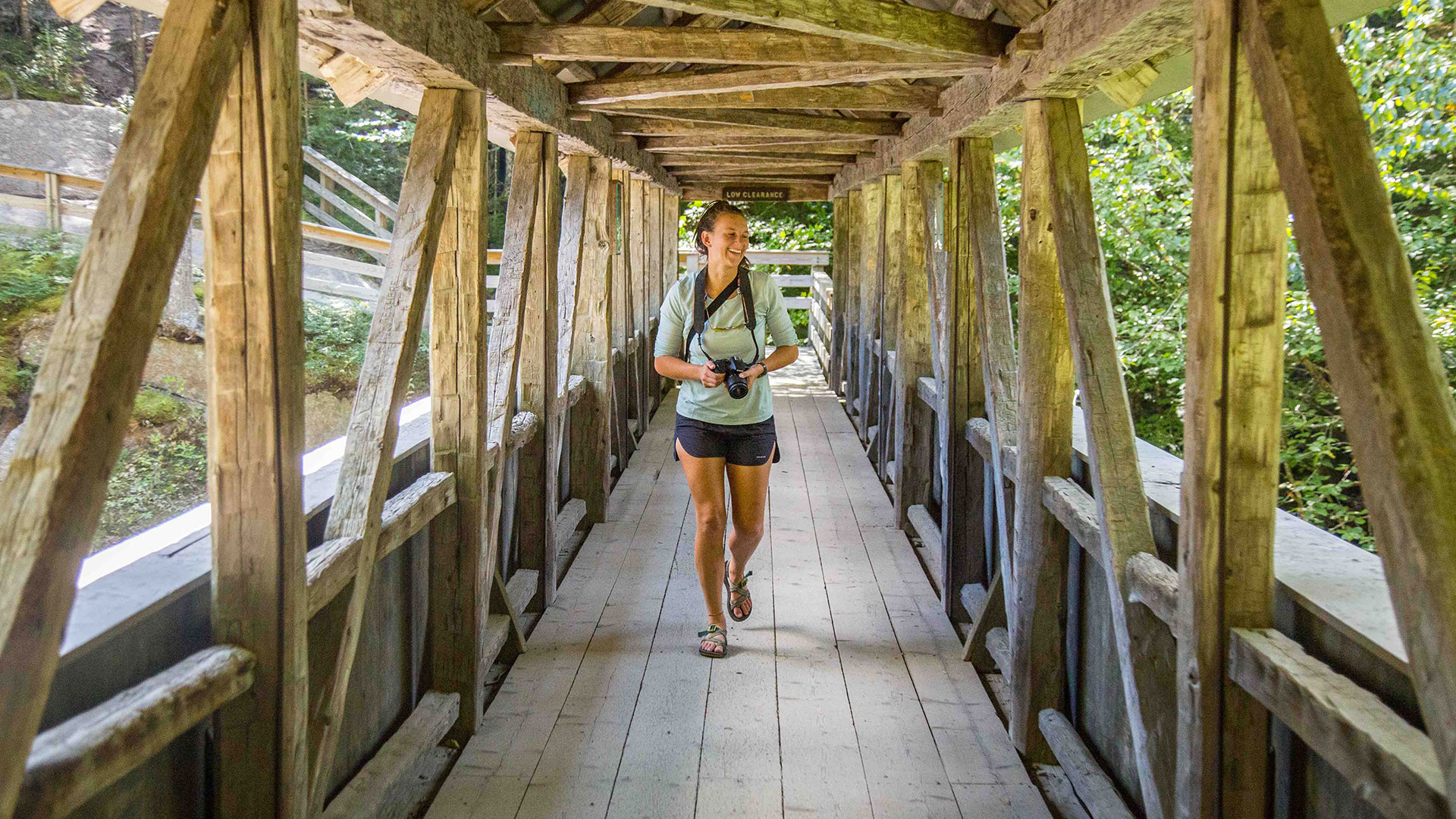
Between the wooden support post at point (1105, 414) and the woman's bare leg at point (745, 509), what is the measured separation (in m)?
1.44

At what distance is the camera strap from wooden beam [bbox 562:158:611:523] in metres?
2.34

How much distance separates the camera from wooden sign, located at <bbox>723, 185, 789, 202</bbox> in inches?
486

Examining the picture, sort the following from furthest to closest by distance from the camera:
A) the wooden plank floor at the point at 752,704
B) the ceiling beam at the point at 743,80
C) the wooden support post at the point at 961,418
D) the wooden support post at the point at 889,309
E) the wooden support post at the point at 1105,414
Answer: the wooden support post at the point at 889,309, the wooden support post at the point at 961,418, the ceiling beam at the point at 743,80, the wooden plank floor at the point at 752,704, the wooden support post at the point at 1105,414

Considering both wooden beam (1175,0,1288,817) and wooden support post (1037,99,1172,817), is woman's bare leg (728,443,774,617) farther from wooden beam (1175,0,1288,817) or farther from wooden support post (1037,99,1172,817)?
wooden beam (1175,0,1288,817)

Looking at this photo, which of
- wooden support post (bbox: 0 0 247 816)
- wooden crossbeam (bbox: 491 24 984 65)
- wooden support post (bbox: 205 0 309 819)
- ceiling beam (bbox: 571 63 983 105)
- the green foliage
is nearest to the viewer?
wooden support post (bbox: 0 0 247 816)

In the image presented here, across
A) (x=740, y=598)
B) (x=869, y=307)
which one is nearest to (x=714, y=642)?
(x=740, y=598)

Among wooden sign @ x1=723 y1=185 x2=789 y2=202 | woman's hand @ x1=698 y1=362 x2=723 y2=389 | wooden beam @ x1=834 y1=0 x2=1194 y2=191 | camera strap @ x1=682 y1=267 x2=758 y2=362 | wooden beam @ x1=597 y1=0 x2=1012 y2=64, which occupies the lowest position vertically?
woman's hand @ x1=698 y1=362 x2=723 y2=389

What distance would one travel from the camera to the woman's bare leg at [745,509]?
Answer: 407cm

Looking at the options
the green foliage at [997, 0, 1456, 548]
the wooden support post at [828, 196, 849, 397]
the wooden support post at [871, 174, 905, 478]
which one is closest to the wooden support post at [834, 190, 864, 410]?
the wooden support post at [828, 196, 849, 397]

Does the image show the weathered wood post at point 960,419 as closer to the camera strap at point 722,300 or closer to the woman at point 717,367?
the woman at point 717,367

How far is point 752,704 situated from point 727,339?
1301 millimetres

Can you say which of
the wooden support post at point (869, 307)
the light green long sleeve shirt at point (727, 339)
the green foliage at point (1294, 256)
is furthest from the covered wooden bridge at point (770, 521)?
the wooden support post at point (869, 307)

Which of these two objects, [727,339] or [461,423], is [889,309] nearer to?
[727,339]

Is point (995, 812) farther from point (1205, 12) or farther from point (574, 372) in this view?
point (574, 372)
